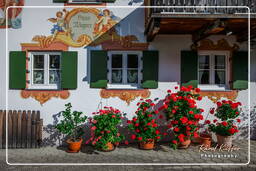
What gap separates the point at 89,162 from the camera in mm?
4844

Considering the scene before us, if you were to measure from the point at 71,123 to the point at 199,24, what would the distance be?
166 inches

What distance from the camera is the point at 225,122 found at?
18.1ft

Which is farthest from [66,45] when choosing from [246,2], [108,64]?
[246,2]

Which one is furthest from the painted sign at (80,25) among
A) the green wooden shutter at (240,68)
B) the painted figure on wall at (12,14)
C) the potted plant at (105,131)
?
the green wooden shutter at (240,68)

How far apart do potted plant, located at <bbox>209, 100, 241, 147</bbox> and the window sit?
2.44 metres

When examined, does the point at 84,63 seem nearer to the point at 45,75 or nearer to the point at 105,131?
the point at 45,75

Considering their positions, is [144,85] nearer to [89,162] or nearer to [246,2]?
[89,162]

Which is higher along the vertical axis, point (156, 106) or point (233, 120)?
point (156, 106)

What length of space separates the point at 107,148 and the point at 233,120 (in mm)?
3838

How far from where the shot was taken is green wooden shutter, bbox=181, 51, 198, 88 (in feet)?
20.0

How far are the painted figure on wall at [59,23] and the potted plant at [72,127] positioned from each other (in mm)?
2179

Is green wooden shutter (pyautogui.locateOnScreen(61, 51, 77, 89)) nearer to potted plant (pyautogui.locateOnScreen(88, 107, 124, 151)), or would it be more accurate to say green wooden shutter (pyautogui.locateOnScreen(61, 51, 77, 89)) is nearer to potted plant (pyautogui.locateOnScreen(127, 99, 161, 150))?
potted plant (pyautogui.locateOnScreen(88, 107, 124, 151))

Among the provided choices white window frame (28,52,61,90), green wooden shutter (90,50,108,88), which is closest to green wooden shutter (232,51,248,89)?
green wooden shutter (90,50,108,88)

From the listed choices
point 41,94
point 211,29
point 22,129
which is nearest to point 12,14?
point 41,94
